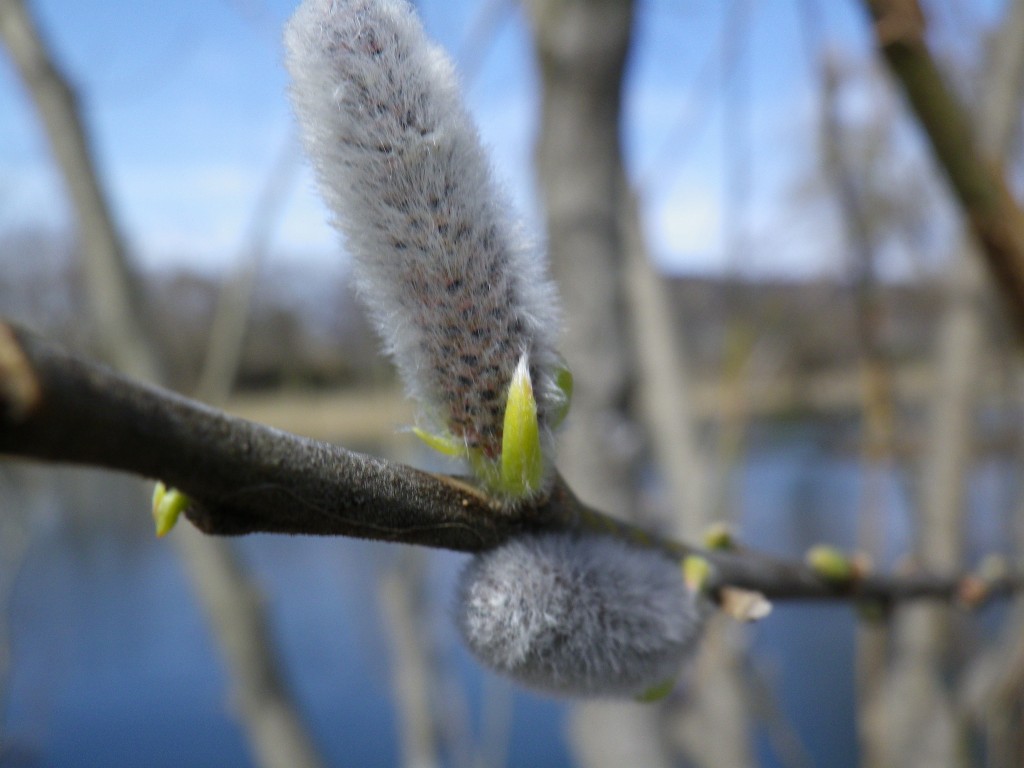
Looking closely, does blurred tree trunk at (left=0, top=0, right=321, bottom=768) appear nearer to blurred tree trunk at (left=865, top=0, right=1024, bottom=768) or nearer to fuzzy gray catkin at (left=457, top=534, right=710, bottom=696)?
blurred tree trunk at (left=865, top=0, right=1024, bottom=768)

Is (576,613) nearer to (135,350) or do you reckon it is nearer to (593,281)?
(593,281)

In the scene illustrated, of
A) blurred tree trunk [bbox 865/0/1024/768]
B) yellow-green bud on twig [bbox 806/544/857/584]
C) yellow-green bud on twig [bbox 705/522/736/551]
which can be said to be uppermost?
yellow-green bud on twig [bbox 705/522/736/551]

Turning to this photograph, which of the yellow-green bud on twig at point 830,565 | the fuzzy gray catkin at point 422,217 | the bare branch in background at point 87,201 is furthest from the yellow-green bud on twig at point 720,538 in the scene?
the bare branch in background at point 87,201

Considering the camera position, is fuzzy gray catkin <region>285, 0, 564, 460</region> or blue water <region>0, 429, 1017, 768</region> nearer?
fuzzy gray catkin <region>285, 0, 564, 460</region>

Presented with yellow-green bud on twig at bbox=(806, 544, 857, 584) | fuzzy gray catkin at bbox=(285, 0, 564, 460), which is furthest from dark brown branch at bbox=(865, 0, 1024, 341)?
fuzzy gray catkin at bbox=(285, 0, 564, 460)

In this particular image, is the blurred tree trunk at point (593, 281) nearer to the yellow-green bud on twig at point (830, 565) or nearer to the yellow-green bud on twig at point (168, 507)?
the yellow-green bud on twig at point (830, 565)

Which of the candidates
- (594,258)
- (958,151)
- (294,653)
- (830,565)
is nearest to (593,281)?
(594,258)
